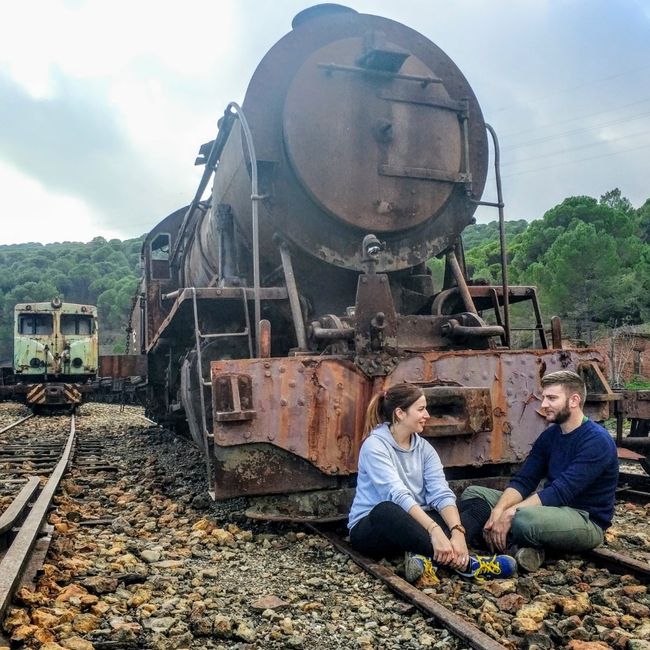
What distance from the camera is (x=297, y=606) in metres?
2.84

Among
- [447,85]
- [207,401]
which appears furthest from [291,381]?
[447,85]

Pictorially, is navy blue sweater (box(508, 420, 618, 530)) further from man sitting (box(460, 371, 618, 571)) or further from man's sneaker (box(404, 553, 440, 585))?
man's sneaker (box(404, 553, 440, 585))

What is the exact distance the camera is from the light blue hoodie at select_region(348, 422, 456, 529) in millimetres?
3439

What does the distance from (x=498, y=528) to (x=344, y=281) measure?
222 centimetres

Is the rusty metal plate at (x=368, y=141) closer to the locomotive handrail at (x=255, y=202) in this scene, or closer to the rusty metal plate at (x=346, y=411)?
the locomotive handrail at (x=255, y=202)

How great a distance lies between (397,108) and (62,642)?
154 inches

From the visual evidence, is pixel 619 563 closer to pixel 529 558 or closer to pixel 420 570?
pixel 529 558

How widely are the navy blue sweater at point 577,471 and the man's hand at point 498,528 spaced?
0.19m

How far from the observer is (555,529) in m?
3.30

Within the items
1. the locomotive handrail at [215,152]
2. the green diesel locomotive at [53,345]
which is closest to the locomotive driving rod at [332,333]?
the locomotive handrail at [215,152]

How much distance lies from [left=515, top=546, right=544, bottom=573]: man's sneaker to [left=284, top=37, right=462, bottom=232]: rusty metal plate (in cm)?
239

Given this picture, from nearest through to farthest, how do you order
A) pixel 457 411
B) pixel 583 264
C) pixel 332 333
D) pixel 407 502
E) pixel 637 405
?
pixel 407 502
pixel 457 411
pixel 332 333
pixel 637 405
pixel 583 264

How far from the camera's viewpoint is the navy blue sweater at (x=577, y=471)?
3396 mm


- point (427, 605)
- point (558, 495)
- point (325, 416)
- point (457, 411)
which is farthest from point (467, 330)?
point (427, 605)
